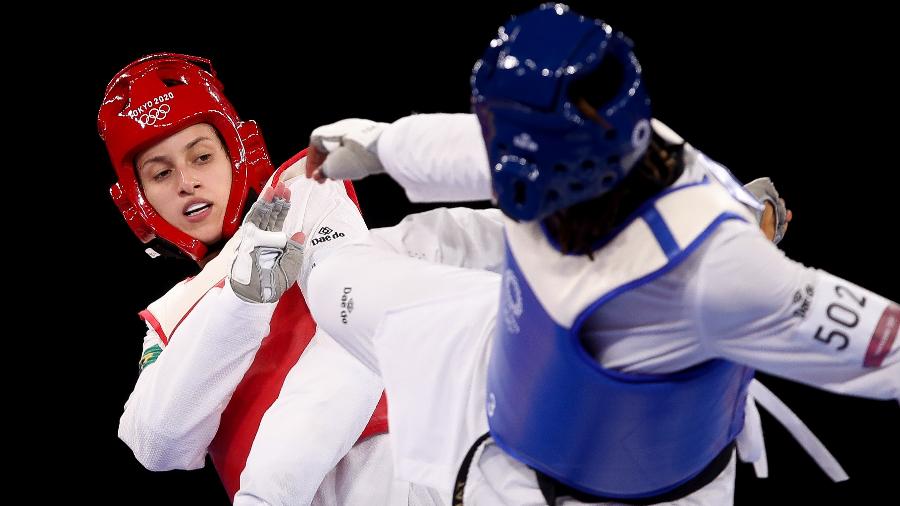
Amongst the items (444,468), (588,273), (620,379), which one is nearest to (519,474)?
(444,468)

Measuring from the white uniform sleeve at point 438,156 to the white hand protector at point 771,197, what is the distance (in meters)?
0.49

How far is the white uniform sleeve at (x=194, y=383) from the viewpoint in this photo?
2.37 m

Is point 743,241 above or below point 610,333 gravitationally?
above

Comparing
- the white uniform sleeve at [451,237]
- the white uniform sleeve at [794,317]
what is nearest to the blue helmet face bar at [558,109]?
the white uniform sleeve at [794,317]

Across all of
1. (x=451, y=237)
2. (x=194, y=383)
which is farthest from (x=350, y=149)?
(x=194, y=383)

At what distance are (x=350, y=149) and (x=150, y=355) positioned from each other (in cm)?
96

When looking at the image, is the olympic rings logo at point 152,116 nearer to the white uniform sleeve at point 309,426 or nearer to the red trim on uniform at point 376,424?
the white uniform sleeve at point 309,426

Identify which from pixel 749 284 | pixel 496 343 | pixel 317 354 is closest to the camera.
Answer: pixel 749 284

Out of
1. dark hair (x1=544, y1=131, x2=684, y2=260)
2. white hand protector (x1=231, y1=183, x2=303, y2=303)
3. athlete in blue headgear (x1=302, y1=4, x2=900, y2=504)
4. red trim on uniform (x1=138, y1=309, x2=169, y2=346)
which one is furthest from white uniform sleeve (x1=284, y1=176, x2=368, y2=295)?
dark hair (x1=544, y1=131, x2=684, y2=260)

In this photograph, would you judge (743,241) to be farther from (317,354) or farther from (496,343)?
(317,354)

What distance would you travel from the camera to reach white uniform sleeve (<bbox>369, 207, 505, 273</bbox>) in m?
2.19

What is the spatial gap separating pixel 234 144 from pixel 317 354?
0.57 meters

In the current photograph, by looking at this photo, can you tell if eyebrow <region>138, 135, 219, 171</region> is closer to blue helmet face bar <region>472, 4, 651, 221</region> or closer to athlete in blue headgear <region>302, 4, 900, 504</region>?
athlete in blue headgear <region>302, 4, 900, 504</region>

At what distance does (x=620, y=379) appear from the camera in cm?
157
